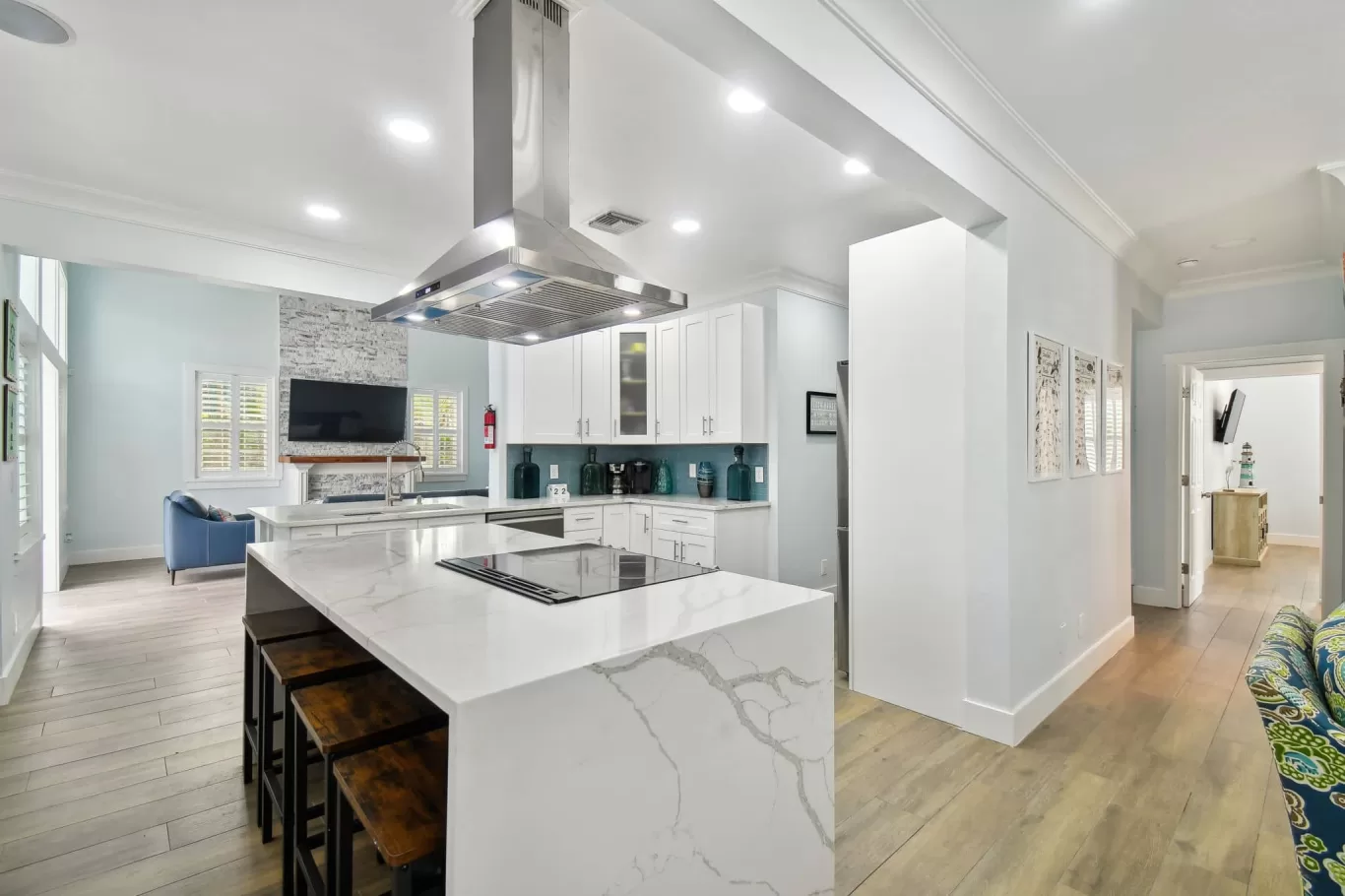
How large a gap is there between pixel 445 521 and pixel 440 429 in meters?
5.92

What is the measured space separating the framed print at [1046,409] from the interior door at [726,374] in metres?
1.97

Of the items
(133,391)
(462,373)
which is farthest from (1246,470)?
(133,391)

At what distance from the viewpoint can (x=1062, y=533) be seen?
121 inches

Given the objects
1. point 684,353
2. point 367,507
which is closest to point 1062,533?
point 684,353

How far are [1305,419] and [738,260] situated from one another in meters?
8.58

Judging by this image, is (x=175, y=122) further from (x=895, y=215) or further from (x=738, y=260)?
(x=895, y=215)

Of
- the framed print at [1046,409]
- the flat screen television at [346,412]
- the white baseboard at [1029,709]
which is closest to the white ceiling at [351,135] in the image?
the framed print at [1046,409]

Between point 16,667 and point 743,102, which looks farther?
point 16,667

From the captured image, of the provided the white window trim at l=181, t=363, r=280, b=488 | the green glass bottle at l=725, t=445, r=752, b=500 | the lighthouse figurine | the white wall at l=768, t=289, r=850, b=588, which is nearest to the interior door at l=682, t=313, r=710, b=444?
the green glass bottle at l=725, t=445, r=752, b=500

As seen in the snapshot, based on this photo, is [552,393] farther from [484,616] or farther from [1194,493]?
[1194,493]

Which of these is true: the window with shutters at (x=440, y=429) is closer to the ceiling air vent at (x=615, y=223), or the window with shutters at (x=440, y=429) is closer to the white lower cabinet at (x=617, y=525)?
the white lower cabinet at (x=617, y=525)

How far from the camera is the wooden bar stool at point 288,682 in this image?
5.27 feet

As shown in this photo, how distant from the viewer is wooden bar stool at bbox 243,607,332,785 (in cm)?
216

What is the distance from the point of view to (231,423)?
757 centimetres
